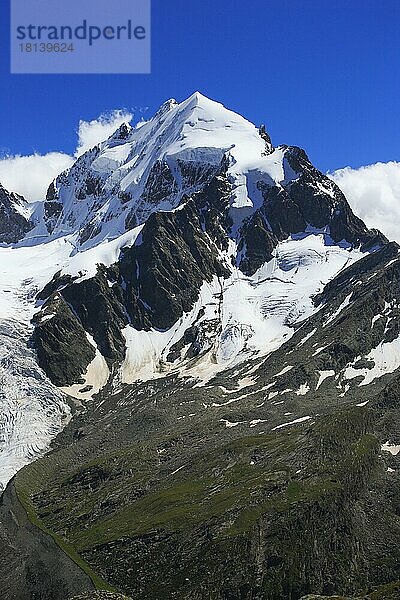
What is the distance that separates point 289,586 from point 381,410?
82891 millimetres

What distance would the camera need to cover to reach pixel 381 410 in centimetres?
19662

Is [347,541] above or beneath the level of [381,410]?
beneath

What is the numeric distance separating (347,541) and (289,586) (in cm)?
1771

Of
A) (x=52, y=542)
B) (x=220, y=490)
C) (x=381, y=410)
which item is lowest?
(x=52, y=542)

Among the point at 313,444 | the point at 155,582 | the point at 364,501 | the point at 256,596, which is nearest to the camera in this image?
the point at 256,596

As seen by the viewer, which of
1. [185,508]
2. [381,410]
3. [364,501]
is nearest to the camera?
[364,501]

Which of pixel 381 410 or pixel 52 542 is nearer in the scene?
pixel 52 542

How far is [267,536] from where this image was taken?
5438 inches

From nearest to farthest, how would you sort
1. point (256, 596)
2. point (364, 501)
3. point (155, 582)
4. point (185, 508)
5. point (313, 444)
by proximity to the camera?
point (256, 596)
point (155, 582)
point (364, 501)
point (185, 508)
point (313, 444)

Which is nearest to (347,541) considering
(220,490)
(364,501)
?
(364,501)

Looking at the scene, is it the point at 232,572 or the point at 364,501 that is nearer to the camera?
the point at 232,572

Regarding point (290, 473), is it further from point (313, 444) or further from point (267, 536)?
point (267, 536)

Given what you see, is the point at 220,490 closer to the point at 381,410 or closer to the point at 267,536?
the point at 267,536

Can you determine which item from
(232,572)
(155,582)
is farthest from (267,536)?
(155,582)
